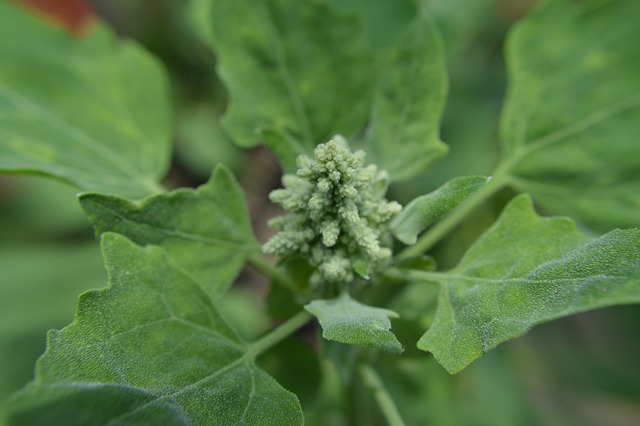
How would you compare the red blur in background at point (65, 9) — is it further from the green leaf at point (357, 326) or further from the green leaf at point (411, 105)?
the green leaf at point (357, 326)

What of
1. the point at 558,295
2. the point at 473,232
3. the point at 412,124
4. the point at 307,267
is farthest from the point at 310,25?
the point at 473,232

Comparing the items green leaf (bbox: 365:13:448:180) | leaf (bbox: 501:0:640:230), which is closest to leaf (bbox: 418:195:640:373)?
green leaf (bbox: 365:13:448:180)

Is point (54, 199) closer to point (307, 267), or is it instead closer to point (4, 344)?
point (4, 344)

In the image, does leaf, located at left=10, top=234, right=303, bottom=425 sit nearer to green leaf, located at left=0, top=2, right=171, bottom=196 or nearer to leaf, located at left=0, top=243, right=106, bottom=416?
green leaf, located at left=0, top=2, right=171, bottom=196

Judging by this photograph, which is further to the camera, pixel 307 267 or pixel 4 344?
pixel 4 344

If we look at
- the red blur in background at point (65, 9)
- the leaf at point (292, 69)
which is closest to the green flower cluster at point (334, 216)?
the leaf at point (292, 69)

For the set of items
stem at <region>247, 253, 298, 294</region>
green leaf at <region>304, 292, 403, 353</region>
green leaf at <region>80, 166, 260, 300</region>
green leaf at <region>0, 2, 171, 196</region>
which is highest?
green leaf at <region>0, 2, 171, 196</region>
